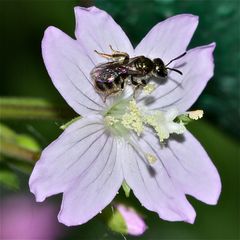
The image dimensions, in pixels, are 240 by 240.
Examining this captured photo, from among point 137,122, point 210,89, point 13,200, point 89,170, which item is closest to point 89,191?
point 89,170

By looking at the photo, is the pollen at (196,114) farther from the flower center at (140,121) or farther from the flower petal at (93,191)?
the flower petal at (93,191)

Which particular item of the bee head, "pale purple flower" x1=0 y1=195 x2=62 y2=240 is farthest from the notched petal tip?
"pale purple flower" x1=0 y1=195 x2=62 y2=240

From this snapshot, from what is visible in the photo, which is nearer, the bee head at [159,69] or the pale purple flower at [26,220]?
the bee head at [159,69]

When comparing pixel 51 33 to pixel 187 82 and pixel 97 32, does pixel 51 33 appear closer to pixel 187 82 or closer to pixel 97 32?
pixel 97 32

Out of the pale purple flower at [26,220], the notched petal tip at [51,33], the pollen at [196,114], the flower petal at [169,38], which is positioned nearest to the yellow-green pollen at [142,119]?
the pollen at [196,114]

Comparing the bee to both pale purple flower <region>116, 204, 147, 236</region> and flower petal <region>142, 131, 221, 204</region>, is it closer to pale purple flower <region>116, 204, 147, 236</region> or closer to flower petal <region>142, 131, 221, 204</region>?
flower petal <region>142, 131, 221, 204</region>

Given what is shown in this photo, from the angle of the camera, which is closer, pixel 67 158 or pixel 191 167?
pixel 67 158

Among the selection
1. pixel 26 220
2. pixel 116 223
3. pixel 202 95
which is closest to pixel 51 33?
pixel 116 223
